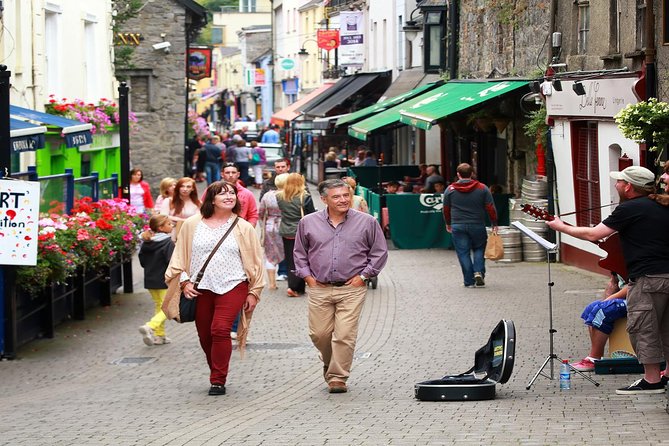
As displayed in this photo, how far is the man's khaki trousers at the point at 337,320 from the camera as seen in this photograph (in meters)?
10.3

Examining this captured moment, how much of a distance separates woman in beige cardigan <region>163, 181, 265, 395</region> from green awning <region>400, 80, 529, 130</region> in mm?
12112

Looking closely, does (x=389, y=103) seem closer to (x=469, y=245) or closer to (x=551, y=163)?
(x=551, y=163)

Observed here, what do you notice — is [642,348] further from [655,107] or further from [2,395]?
[2,395]

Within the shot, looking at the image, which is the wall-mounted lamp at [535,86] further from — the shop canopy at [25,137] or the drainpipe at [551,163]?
the shop canopy at [25,137]

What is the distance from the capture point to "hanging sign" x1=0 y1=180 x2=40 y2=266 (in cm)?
1252

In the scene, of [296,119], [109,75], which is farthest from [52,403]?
[296,119]

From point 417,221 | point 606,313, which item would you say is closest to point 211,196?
point 606,313

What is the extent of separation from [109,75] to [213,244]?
19.7 meters

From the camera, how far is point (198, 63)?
134 ft

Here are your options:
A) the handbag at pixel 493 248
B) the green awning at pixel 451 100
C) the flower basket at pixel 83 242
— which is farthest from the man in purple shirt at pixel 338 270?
the green awning at pixel 451 100

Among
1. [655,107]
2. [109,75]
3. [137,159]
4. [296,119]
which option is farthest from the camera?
[296,119]

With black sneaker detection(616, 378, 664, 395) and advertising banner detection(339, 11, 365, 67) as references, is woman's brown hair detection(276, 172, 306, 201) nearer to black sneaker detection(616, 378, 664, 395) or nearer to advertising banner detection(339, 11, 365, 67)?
black sneaker detection(616, 378, 664, 395)

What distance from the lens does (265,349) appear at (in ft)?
43.5

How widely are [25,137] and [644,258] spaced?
32.2 ft
